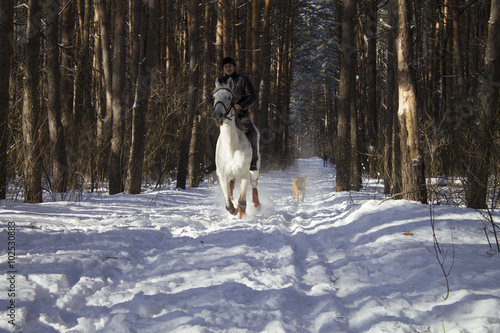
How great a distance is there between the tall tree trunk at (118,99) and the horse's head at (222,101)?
5.48 metres

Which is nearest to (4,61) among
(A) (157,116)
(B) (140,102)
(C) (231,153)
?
(B) (140,102)

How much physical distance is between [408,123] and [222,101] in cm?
433

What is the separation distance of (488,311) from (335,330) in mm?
1176

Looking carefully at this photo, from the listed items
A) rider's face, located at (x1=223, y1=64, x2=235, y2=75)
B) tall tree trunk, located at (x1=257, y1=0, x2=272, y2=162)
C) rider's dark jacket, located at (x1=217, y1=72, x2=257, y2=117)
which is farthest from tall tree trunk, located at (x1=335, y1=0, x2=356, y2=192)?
rider's face, located at (x1=223, y1=64, x2=235, y2=75)

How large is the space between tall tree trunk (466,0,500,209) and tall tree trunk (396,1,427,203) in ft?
3.07

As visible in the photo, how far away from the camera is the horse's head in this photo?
5.83 m

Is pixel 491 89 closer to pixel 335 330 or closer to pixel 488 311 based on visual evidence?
pixel 488 311

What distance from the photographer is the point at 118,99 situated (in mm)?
10797

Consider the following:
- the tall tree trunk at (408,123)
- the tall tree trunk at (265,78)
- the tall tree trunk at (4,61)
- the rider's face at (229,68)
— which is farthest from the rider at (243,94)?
the tall tree trunk at (265,78)

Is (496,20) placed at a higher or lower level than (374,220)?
higher

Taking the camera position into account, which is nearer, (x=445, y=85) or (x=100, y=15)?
(x=100, y=15)

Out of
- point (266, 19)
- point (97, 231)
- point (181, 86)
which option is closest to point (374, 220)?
point (97, 231)

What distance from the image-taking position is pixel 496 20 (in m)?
7.37

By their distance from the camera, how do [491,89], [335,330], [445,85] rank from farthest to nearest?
[445,85] → [491,89] → [335,330]
